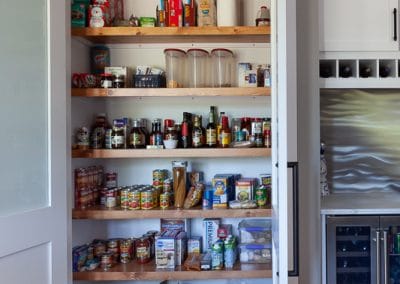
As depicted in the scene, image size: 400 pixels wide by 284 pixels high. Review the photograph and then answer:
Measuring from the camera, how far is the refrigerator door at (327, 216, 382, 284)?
190 cm

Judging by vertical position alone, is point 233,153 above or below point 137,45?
below

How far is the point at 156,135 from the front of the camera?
7.02 feet

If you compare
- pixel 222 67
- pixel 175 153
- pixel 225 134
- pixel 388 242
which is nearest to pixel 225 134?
pixel 225 134

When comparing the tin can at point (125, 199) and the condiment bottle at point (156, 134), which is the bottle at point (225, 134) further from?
the tin can at point (125, 199)

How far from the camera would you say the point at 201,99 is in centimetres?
232

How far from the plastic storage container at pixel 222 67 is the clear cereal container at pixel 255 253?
3.10 feet

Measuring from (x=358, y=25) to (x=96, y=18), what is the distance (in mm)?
1476

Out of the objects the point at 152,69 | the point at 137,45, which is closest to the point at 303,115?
the point at 152,69

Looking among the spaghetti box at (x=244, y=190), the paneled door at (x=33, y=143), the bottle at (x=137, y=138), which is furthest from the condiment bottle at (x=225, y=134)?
the paneled door at (x=33, y=143)

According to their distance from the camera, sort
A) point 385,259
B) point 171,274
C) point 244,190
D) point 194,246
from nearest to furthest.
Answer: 1. point 385,259
2. point 171,274
3. point 244,190
4. point 194,246

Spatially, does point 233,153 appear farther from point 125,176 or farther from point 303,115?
point 125,176

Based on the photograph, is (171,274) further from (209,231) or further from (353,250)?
(353,250)

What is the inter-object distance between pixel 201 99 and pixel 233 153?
0.47 metres

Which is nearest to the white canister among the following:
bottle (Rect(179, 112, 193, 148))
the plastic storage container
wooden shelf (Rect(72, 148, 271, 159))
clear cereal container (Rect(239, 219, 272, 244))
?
the plastic storage container
